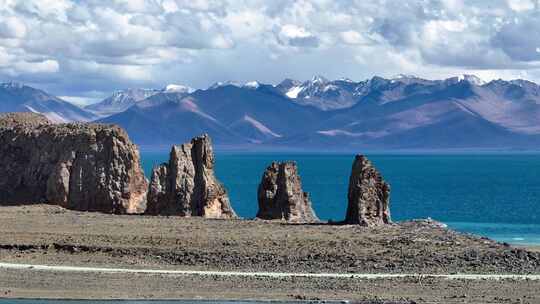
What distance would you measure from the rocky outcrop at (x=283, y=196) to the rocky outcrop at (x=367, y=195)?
388 centimetres

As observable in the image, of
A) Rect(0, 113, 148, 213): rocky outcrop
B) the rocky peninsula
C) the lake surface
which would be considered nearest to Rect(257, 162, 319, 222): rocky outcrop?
the rocky peninsula

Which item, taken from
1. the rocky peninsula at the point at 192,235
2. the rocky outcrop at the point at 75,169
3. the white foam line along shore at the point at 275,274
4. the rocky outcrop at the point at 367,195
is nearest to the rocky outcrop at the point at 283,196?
the rocky peninsula at the point at 192,235

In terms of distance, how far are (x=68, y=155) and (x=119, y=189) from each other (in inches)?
132

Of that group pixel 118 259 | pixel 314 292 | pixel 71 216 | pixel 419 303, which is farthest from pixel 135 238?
pixel 419 303

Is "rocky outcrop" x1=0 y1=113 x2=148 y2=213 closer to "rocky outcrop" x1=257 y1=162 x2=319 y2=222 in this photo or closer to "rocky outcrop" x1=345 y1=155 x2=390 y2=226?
"rocky outcrop" x1=257 y1=162 x2=319 y2=222

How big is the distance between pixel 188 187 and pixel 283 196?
4.90 metres

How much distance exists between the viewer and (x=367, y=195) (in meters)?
54.9

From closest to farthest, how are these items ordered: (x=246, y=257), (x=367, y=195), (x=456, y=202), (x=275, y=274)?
(x=275, y=274) → (x=246, y=257) → (x=367, y=195) → (x=456, y=202)

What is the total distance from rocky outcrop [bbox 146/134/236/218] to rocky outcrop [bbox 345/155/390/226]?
7.81m

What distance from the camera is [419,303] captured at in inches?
1515

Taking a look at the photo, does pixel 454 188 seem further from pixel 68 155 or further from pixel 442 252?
pixel 442 252

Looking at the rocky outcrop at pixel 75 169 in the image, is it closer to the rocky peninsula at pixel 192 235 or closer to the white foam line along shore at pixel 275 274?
the rocky peninsula at pixel 192 235

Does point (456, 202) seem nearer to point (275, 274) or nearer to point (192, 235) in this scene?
point (192, 235)

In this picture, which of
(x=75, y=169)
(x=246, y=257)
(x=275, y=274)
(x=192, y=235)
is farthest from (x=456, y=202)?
(x=275, y=274)
